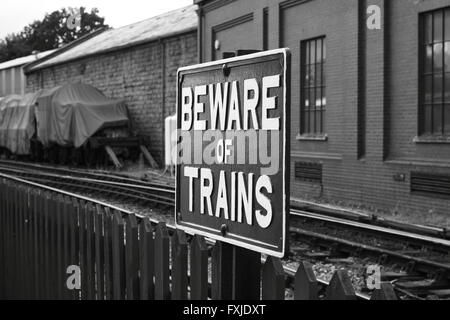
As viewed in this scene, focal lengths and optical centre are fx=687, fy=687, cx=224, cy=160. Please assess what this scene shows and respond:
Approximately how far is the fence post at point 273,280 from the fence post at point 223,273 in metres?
0.26

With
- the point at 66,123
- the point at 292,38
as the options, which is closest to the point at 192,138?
the point at 292,38

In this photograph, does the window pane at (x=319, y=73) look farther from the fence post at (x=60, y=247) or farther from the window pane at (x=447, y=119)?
the fence post at (x=60, y=247)

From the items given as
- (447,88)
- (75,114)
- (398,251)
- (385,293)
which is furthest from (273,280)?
(75,114)

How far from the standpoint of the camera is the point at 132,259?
3.41 m

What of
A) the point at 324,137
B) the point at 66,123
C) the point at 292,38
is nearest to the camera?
the point at 324,137

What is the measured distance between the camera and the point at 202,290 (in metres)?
2.79

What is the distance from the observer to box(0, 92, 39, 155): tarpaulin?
3006 centimetres

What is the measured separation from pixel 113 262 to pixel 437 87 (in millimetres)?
9983

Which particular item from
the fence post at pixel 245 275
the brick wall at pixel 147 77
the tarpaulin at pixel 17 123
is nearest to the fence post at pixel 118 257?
the fence post at pixel 245 275

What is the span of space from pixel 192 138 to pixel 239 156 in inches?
13.8

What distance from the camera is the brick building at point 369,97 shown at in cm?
1245

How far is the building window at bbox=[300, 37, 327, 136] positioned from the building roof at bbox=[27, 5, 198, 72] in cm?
755

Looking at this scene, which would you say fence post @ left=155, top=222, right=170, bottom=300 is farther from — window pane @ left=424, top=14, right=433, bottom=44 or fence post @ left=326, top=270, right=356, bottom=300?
window pane @ left=424, top=14, right=433, bottom=44

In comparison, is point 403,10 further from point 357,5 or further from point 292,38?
point 292,38
